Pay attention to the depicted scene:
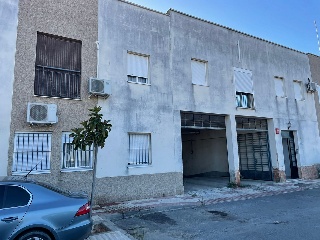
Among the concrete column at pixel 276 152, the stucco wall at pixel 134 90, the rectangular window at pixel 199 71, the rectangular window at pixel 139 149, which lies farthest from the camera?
the concrete column at pixel 276 152

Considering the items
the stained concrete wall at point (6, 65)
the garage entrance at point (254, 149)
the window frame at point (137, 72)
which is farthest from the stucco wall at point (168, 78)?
the stained concrete wall at point (6, 65)

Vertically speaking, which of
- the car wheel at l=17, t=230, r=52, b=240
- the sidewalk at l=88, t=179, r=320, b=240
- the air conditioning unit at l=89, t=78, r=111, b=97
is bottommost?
the sidewalk at l=88, t=179, r=320, b=240

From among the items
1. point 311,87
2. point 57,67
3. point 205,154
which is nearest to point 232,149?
point 205,154

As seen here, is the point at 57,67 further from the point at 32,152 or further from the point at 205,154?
the point at 205,154

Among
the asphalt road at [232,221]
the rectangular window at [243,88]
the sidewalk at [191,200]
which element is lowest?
the asphalt road at [232,221]

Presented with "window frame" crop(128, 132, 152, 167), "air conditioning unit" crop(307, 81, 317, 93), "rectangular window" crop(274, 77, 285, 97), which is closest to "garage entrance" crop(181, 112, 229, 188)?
"rectangular window" crop(274, 77, 285, 97)

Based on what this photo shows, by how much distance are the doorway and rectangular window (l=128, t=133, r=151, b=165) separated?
9981mm

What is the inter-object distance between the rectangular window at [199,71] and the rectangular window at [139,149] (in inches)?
151

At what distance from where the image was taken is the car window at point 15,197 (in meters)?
4.15

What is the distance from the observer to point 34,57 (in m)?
8.72

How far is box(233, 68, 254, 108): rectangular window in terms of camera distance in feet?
45.3

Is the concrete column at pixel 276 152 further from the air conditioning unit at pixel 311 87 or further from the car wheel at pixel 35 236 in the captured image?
the car wheel at pixel 35 236

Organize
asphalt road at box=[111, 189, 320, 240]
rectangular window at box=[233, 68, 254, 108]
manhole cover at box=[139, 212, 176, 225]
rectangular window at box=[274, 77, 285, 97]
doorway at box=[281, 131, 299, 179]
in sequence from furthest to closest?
doorway at box=[281, 131, 299, 179], rectangular window at box=[274, 77, 285, 97], rectangular window at box=[233, 68, 254, 108], manhole cover at box=[139, 212, 176, 225], asphalt road at box=[111, 189, 320, 240]

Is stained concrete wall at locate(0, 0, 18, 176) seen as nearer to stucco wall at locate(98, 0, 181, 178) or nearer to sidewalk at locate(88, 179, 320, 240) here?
stucco wall at locate(98, 0, 181, 178)
